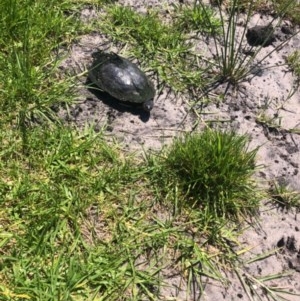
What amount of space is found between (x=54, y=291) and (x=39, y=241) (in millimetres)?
276

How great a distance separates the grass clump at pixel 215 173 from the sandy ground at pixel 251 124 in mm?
164

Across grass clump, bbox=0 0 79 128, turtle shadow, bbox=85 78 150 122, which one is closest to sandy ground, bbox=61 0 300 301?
turtle shadow, bbox=85 78 150 122

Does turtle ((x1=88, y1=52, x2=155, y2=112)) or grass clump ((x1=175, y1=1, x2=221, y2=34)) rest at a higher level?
grass clump ((x1=175, y1=1, x2=221, y2=34))

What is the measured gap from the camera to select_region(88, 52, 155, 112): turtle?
3.40 m

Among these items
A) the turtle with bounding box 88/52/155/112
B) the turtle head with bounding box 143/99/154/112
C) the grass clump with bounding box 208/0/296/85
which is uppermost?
the grass clump with bounding box 208/0/296/85

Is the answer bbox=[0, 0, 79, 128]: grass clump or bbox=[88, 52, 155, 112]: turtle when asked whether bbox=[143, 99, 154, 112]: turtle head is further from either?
bbox=[0, 0, 79, 128]: grass clump

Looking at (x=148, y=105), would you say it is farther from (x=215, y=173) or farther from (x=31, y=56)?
(x=31, y=56)

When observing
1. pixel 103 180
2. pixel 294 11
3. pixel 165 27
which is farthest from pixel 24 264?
pixel 294 11

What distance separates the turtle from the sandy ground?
90 millimetres

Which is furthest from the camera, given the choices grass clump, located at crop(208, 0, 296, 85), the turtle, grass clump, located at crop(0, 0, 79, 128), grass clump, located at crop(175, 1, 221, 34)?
grass clump, located at crop(175, 1, 221, 34)

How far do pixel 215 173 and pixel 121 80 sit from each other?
2.83 feet

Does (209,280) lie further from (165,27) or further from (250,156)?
(165,27)

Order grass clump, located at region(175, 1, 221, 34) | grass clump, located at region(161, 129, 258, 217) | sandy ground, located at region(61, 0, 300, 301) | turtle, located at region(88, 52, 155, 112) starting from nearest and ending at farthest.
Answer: sandy ground, located at region(61, 0, 300, 301)
grass clump, located at region(161, 129, 258, 217)
turtle, located at region(88, 52, 155, 112)
grass clump, located at region(175, 1, 221, 34)

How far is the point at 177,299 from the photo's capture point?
2.67 meters
